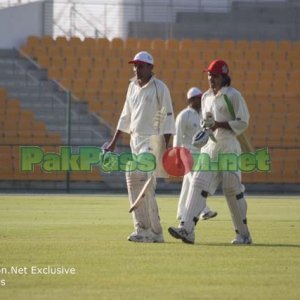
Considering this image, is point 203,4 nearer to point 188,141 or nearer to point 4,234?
point 188,141

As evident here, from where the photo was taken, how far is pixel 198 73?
1362 inches

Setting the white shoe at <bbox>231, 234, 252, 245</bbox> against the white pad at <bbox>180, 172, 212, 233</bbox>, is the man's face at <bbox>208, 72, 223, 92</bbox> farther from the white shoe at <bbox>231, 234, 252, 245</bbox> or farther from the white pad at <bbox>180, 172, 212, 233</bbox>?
the white shoe at <bbox>231, 234, 252, 245</bbox>

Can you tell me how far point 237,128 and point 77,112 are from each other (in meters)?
20.4

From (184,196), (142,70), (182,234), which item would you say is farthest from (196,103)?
(182,234)

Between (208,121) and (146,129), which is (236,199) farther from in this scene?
(146,129)

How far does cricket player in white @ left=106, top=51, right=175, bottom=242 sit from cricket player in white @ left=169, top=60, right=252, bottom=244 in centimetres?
50

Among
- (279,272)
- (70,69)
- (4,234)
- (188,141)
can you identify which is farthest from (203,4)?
(279,272)

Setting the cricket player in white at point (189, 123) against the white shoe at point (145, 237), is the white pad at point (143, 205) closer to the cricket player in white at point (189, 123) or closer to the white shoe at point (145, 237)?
the white shoe at point (145, 237)

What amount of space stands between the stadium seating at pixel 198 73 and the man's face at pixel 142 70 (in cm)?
1830

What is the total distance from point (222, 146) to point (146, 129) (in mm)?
944

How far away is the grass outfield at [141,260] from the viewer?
908 cm

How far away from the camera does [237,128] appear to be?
13406 millimetres

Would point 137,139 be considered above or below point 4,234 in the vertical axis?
above

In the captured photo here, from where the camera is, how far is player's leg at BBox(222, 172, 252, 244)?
1352 cm
